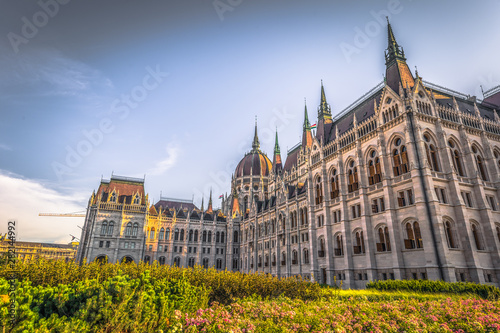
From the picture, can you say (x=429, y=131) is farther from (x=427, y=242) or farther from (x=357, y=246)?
(x=357, y=246)

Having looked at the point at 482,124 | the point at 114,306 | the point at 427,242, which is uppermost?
the point at 482,124

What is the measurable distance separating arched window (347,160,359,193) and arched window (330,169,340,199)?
2.00m

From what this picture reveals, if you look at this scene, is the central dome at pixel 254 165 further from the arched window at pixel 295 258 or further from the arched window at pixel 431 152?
the arched window at pixel 431 152

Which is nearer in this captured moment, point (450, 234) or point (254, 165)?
point (450, 234)

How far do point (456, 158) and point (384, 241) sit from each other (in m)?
12.7

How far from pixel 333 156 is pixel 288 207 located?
13.2 m

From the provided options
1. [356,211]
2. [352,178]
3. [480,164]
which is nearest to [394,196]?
[356,211]

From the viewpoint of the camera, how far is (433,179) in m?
29.5

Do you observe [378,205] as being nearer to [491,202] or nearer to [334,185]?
[334,185]

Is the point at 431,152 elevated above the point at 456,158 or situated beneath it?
elevated above

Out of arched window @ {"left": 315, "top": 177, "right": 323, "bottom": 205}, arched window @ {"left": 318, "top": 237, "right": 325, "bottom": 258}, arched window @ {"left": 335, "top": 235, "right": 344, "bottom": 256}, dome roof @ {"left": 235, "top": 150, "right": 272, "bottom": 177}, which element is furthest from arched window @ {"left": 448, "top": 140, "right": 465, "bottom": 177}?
dome roof @ {"left": 235, "top": 150, "right": 272, "bottom": 177}

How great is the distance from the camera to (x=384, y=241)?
A: 3195 cm

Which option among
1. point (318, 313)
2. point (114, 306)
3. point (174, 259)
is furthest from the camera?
point (174, 259)

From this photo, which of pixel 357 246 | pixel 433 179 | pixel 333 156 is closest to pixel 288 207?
pixel 333 156
